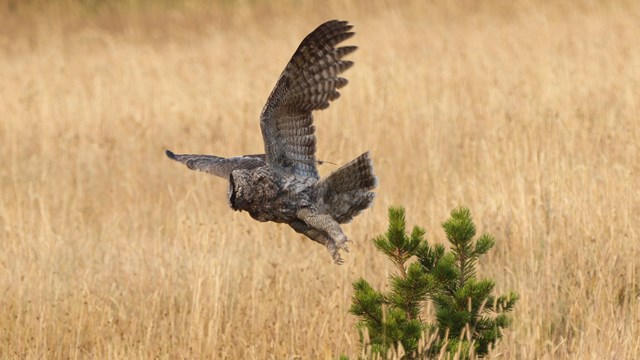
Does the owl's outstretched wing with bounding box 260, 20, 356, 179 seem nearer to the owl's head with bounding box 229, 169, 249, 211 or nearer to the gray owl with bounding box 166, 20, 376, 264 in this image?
the gray owl with bounding box 166, 20, 376, 264

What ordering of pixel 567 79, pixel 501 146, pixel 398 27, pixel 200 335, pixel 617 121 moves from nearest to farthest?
pixel 200 335
pixel 501 146
pixel 617 121
pixel 567 79
pixel 398 27

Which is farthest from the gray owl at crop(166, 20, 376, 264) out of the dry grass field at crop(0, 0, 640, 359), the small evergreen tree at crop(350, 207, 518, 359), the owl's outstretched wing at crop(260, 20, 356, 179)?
the dry grass field at crop(0, 0, 640, 359)

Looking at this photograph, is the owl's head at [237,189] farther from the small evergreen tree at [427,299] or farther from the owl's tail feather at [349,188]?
the small evergreen tree at [427,299]

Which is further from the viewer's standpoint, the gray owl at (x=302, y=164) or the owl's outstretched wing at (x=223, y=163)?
the owl's outstretched wing at (x=223, y=163)

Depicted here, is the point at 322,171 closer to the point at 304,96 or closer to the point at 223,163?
the point at 223,163

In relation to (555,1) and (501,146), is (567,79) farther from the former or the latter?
(555,1)

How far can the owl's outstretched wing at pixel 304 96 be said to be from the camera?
5832 millimetres

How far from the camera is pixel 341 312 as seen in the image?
6.75 metres

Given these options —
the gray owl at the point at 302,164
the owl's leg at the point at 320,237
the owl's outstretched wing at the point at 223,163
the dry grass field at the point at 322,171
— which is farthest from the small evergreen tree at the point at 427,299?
the owl's outstretched wing at the point at 223,163

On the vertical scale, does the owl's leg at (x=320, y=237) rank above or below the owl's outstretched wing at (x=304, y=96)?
below

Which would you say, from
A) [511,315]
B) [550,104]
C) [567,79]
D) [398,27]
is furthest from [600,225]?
[398,27]

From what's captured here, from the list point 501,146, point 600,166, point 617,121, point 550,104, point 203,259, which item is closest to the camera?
point 203,259

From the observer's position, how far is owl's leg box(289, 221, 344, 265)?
17.9 ft

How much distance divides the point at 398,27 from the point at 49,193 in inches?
301
